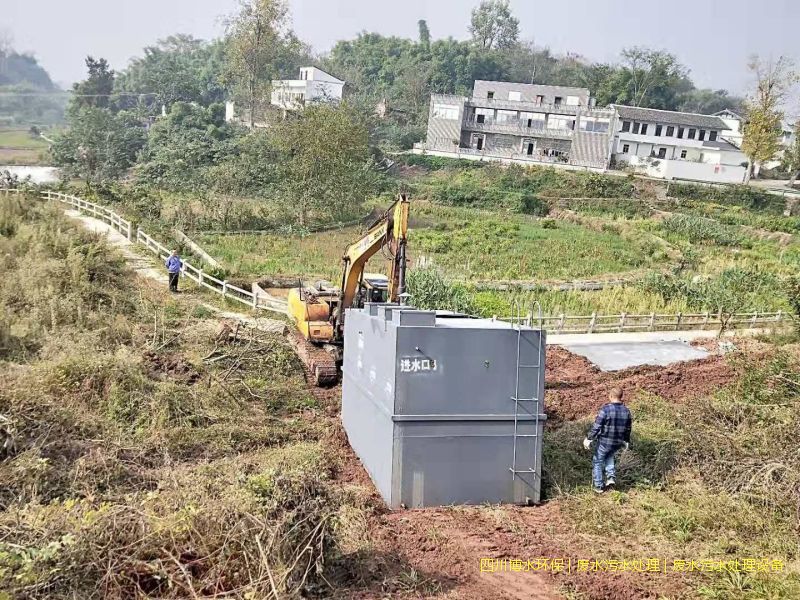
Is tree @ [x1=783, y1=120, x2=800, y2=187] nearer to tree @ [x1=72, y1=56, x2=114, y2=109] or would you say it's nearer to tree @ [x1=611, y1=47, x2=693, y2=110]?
tree @ [x1=611, y1=47, x2=693, y2=110]

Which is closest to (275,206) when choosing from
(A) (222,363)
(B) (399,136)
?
(A) (222,363)

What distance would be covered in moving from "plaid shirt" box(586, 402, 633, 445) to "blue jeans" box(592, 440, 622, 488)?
0.21 feet

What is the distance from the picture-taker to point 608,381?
1519 centimetres

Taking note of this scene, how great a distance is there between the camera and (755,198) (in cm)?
5556

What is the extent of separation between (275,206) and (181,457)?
29.9 metres

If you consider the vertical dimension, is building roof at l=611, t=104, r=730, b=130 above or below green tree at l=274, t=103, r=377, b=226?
above

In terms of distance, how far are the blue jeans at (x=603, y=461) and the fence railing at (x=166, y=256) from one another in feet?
42.9

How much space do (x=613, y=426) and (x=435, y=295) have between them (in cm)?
1125

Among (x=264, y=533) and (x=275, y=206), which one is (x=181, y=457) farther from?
(x=275, y=206)

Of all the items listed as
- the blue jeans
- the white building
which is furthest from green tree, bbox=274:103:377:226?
the white building

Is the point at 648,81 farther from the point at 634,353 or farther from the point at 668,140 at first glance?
the point at 634,353

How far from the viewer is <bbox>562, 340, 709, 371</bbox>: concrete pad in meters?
17.4

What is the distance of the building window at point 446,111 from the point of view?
68.4 m

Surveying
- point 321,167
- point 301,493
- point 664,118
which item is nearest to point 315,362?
point 301,493
